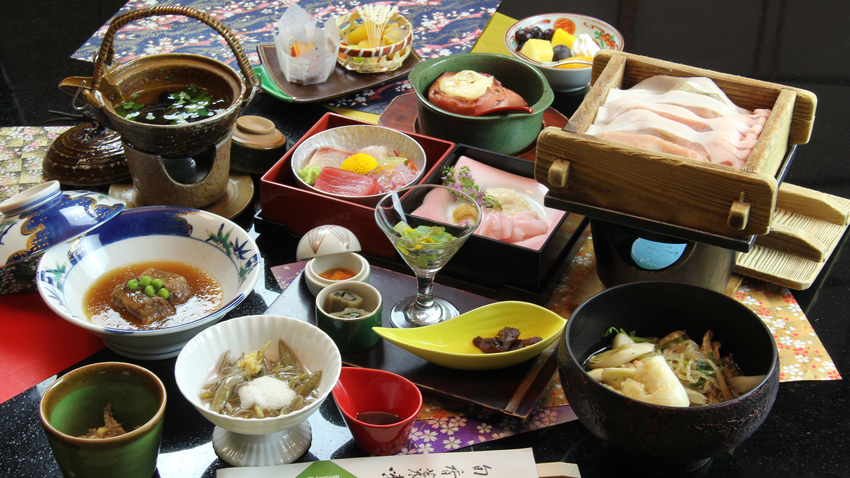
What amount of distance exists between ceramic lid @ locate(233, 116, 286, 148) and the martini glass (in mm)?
459

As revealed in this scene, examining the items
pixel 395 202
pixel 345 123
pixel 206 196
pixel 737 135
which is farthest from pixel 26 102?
pixel 737 135

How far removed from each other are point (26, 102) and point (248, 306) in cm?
116

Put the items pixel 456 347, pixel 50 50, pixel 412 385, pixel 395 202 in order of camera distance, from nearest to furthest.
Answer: pixel 412 385 < pixel 456 347 < pixel 395 202 < pixel 50 50

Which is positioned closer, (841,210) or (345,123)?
(841,210)

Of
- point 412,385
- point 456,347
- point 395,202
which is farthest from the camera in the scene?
point 395,202

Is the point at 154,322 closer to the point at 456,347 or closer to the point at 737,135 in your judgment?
the point at 456,347

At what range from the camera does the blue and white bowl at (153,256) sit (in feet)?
3.82

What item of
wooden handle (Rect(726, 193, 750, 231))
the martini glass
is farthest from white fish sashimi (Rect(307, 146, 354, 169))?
wooden handle (Rect(726, 193, 750, 231))

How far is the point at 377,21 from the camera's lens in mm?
2094

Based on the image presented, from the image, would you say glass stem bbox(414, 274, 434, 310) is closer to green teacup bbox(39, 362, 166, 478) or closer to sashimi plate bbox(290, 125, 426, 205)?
sashimi plate bbox(290, 125, 426, 205)

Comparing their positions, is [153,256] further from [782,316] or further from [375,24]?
[782,316]

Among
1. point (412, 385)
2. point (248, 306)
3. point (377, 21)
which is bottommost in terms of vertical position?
point (248, 306)

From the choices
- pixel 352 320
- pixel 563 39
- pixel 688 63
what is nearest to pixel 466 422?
pixel 352 320

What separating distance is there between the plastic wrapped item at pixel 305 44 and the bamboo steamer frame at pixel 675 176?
101 cm
